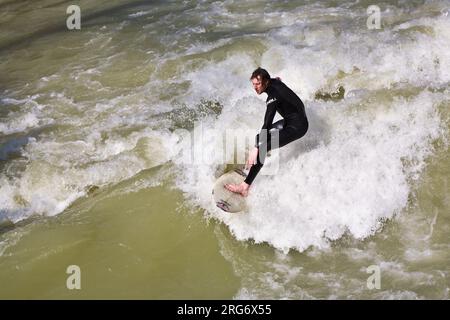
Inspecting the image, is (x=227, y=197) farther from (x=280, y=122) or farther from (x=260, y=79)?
(x=260, y=79)

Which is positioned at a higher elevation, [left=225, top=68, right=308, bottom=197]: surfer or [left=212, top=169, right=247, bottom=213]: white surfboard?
[left=225, top=68, right=308, bottom=197]: surfer

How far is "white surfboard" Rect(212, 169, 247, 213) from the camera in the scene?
6.21 metres

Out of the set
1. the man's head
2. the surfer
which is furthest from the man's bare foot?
the man's head

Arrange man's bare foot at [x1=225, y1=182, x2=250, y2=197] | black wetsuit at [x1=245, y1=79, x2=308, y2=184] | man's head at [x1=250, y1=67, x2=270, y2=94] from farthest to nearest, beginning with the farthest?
1. man's bare foot at [x1=225, y1=182, x2=250, y2=197]
2. black wetsuit at [x1=245, y1=79, x2=308, y2=184]
3. man's head at [x1=250, y1=67, x2=270, y2=94]

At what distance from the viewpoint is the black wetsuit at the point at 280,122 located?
20.1 feet

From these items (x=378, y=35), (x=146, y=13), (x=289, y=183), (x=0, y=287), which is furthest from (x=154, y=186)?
(x=146, y=13)

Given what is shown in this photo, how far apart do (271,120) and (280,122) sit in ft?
1.04

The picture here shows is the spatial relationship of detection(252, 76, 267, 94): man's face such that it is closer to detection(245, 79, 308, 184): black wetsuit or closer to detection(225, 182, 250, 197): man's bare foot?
detection(245, 79, 308, 184): black wetsuit

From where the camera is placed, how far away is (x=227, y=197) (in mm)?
6281

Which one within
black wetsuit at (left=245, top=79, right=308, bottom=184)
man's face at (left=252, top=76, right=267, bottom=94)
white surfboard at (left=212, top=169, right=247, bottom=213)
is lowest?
white surfboard at (left=212, top=169, right=247, bottom=213)

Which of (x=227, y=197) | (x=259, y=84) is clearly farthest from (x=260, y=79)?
(x=227, y=197)

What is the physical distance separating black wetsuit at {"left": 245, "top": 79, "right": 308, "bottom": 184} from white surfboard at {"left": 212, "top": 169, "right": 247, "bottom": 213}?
24 cm

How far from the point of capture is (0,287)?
18.5 feet

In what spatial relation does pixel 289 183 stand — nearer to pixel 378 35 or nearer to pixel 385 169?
pixel 385 169
